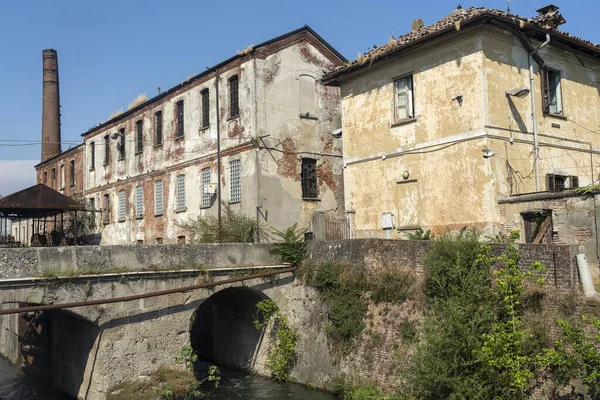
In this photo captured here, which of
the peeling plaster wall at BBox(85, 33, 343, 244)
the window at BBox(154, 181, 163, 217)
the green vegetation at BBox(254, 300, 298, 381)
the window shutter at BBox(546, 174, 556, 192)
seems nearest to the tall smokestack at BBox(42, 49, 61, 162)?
the window at BBox(154, 181, 163, 217)

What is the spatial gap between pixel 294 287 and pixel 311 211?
639 centimetres

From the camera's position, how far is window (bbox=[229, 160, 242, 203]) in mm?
23703

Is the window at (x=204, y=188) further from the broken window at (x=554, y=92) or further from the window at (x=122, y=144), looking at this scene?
the broken window at (x=554, y=92)

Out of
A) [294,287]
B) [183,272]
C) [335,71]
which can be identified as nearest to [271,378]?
[294,287]

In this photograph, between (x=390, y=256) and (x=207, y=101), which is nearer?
(x=390, y=256)

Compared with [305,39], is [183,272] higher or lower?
lower

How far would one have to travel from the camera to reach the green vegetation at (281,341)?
1733 cm

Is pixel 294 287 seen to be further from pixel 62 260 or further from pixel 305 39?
pixel 305 39

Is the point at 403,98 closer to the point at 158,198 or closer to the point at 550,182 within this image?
the point at 550,182

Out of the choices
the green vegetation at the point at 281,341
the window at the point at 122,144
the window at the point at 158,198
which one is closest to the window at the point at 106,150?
the window at the point at 122,144

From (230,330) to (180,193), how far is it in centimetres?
888

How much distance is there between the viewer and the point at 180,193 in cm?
2747

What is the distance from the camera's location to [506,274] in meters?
11.9

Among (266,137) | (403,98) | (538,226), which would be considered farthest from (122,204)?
(538,226)
